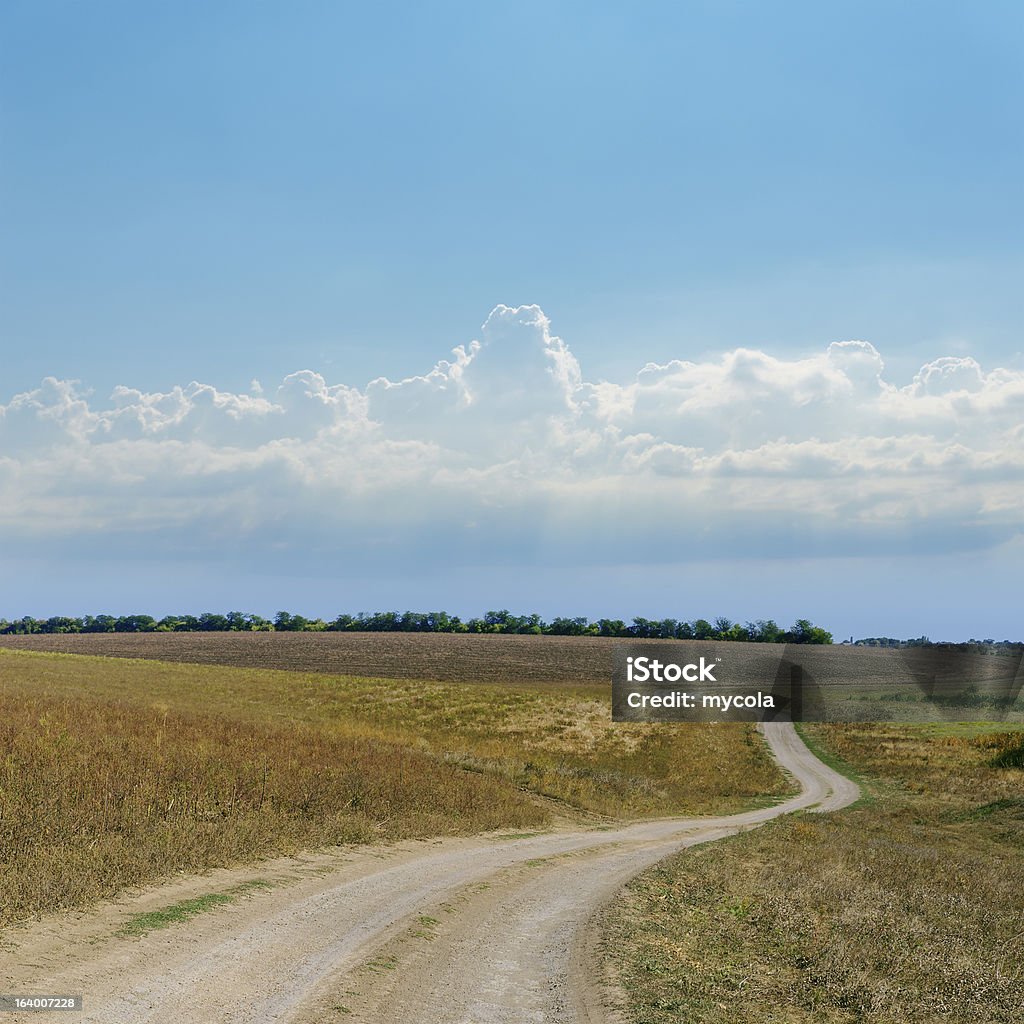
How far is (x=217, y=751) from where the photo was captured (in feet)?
78.9

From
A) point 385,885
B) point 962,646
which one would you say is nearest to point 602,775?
point 385,885

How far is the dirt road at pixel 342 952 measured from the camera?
9.89 metres

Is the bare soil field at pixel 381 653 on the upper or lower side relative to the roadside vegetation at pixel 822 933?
lower

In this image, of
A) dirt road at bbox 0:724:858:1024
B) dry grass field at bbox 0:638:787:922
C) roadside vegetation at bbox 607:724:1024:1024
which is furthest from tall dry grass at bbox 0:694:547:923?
roadside vegetation at bbox 607:724:1024:1024

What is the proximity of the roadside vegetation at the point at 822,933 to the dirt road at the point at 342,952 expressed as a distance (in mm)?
1060

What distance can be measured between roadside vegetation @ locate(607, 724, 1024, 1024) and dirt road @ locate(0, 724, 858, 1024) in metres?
1.06

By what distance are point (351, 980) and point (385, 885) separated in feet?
19.9

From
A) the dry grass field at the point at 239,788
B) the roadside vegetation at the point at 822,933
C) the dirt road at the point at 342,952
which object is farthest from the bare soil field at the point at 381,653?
the dirt road at the point at 342,952

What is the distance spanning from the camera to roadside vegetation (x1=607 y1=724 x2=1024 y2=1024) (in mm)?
11398

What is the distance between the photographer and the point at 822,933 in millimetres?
14656

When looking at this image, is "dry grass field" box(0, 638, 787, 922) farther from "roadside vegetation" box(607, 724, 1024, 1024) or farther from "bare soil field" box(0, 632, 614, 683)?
"bare soil field" box(0, 632, 614, 683)

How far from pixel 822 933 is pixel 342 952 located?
8.07 m

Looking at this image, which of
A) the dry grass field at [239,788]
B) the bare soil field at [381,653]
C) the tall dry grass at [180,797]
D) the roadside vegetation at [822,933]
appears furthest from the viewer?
the bare soil field at [381,653]

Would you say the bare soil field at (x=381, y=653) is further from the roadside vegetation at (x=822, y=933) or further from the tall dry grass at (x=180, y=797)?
the roadside vegetation at (x=822, y=933)
